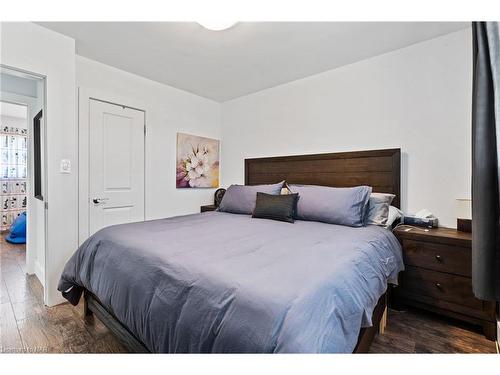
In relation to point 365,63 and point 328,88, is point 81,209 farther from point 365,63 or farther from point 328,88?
point 365,63

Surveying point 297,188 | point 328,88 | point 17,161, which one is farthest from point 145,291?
point 17,161

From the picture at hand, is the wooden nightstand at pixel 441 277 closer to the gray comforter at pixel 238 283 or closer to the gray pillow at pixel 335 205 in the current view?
the gray comforter at pixel 238 283

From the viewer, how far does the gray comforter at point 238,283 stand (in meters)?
0.89

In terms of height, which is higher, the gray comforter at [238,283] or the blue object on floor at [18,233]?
the gray comforter at [238,283]

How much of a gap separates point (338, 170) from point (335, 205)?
0.73 metres

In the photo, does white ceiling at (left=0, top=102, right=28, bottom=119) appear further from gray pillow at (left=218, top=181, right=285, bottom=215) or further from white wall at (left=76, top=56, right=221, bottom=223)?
gray pillow at (left=218, top=181, right=285, bottom=215)

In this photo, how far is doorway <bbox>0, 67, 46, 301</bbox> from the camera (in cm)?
261

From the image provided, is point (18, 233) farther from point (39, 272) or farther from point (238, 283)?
point (238, 283)

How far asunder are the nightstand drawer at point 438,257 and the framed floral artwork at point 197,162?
280 cm

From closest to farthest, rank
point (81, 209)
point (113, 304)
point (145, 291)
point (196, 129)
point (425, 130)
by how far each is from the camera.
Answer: point (145, 291) → point (113, 304) → point (425, 130) → point (81, 209) → point (196, 129)

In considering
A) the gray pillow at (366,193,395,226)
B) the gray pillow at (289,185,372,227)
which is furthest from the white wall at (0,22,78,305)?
the gray pillow at (366,193,395,226)

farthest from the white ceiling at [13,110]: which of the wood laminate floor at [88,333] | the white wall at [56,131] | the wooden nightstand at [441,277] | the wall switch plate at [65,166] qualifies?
the wooden nightstand at [441,277]

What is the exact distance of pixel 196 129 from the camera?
3.86m

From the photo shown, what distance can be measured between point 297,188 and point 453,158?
1.40 m
